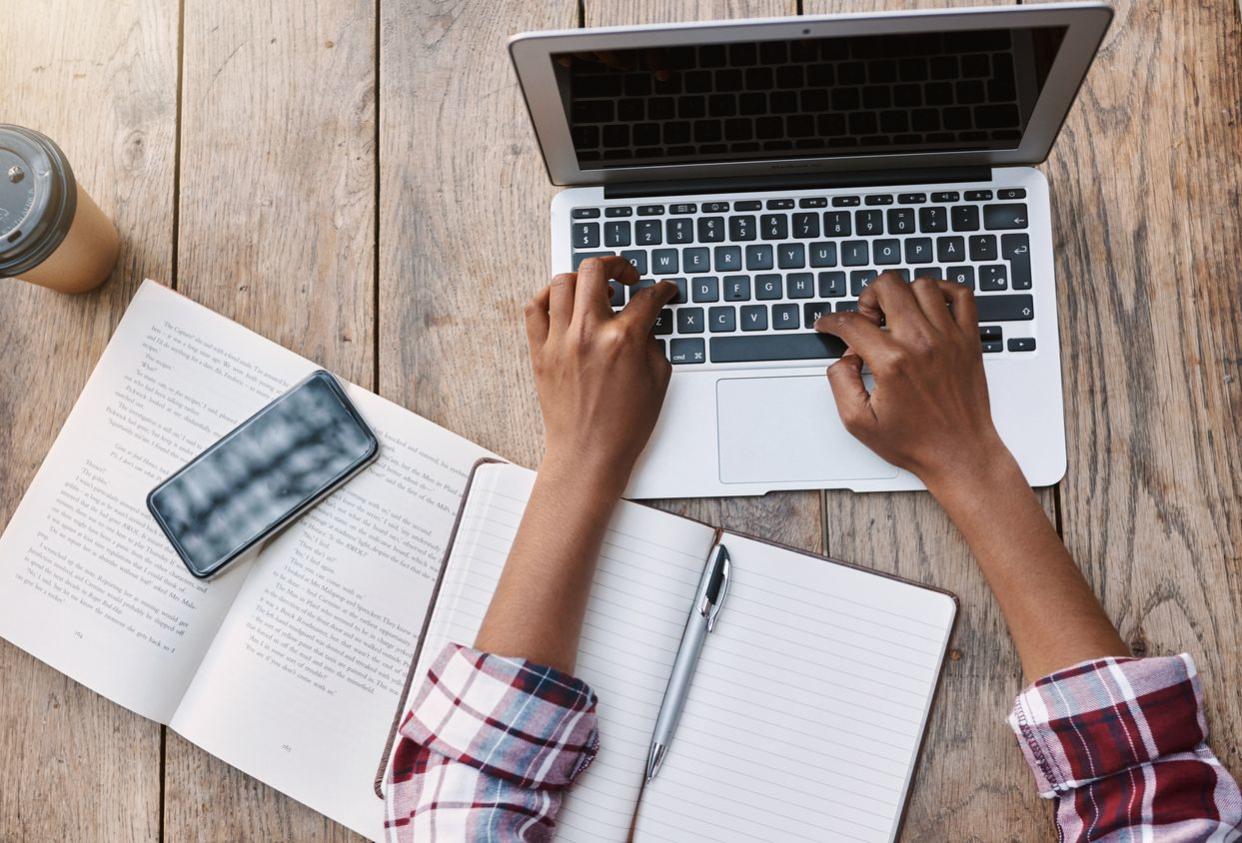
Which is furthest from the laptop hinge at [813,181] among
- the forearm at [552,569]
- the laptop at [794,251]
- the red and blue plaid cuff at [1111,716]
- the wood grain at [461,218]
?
the red and blue plaid cuff at [1111,716]

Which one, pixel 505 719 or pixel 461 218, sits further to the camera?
pixel 461 218

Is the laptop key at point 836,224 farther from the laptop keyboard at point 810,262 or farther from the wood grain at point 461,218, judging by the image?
the wood grain at point 461,218

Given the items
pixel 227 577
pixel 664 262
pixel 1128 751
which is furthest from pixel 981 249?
pixel 227 577

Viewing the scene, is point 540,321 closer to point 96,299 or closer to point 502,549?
point 502,549

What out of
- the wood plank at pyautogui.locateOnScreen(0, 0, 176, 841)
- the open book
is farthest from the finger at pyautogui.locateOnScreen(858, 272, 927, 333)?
the wood plank at pyautogui.locateOnScreen(0, 0, 176, 841)

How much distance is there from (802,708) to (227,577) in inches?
16.9

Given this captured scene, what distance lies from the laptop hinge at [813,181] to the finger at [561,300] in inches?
3.2

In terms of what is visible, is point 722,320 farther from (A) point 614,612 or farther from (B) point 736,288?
(A) point 614,612

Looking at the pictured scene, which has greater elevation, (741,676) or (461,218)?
(461,218)

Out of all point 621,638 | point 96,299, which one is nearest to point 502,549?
point 621,638

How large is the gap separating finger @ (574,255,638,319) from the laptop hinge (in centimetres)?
6

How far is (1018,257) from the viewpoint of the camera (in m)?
0.67

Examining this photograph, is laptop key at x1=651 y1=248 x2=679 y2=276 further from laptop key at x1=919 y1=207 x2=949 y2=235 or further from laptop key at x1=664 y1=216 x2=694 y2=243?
laptop key at x1=919 y1=207 x2=949 y2=235

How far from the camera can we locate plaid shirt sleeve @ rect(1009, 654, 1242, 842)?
22.5 inches
